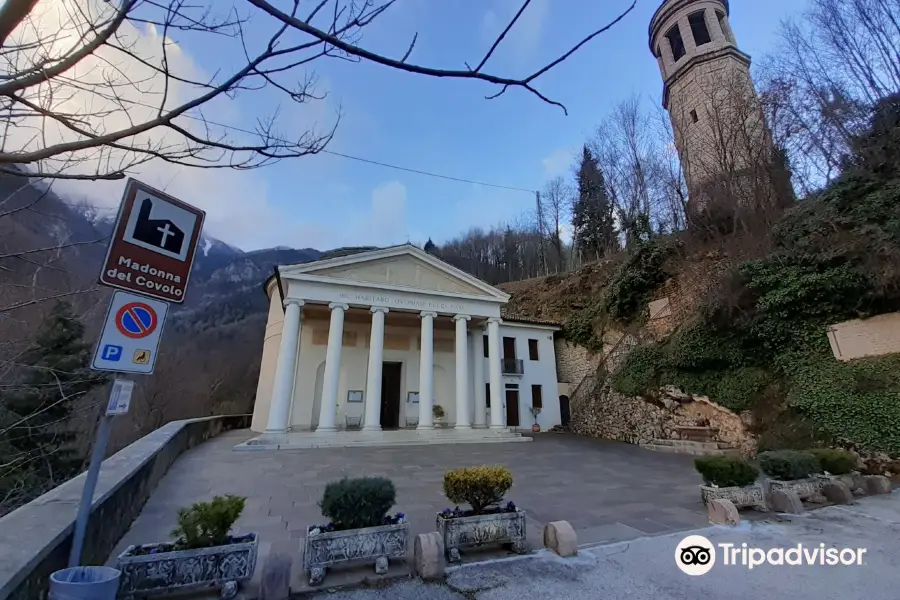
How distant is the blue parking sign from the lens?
2.27 meters

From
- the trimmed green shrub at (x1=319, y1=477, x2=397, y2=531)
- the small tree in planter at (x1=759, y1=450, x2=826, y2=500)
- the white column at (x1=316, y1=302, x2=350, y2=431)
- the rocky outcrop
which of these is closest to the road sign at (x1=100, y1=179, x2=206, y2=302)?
the trimmed green shrub at (x1=319, y1=477, x2=397, y2=531)

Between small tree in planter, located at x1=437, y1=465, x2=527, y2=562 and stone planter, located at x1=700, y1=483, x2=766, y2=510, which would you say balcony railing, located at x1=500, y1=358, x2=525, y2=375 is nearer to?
stone planter, located at x1=700, y1=483, x2=766, y2=510

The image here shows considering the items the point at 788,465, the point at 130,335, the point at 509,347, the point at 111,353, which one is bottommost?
the point at 788,465

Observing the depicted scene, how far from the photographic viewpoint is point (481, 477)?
13.8ft

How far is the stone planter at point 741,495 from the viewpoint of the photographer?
217 inches

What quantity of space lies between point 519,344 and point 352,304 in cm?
1060

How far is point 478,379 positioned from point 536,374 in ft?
16.9

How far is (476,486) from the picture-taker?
418 centimetres

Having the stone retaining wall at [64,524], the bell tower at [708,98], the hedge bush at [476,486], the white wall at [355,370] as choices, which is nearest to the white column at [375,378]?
the white wall at [355,370]

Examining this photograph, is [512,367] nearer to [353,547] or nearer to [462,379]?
[462,379]

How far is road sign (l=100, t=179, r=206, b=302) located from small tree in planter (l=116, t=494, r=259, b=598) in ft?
6.35

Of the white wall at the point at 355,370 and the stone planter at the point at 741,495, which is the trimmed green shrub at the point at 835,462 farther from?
the white wall at the point at 355,370

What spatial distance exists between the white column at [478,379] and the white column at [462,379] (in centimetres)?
92

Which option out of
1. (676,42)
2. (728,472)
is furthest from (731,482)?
(676,42)
